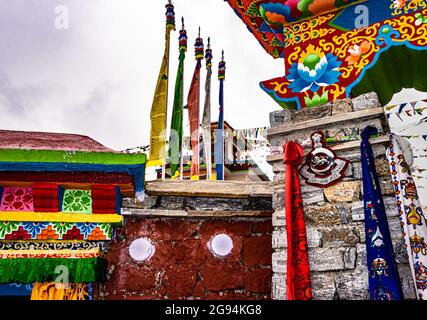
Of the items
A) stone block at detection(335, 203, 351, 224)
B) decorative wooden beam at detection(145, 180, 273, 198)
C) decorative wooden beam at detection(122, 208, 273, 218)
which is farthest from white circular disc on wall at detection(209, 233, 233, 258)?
stone block at detection(335, 203, 351, 224)

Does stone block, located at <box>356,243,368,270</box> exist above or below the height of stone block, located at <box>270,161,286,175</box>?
below

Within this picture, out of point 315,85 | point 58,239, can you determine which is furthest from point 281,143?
point 58,239

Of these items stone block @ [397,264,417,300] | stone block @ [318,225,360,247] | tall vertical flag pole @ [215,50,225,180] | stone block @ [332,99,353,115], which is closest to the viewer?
stone block @ [397,264,417,300]

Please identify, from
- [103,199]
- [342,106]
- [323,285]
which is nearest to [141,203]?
[103,199]

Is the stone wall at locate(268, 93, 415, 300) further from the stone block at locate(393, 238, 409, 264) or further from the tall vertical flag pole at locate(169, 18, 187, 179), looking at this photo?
the tall vertical flag pole at locate(169, 18, 187, 179)

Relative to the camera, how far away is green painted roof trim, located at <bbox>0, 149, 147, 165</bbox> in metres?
3.02

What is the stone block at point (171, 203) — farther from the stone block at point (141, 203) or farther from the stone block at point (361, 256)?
the stone block at point (361, 256)

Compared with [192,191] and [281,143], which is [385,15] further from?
[192,191]

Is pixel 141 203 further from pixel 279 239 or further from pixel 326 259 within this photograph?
pixel 326 259

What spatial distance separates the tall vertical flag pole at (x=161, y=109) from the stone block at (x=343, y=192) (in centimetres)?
554

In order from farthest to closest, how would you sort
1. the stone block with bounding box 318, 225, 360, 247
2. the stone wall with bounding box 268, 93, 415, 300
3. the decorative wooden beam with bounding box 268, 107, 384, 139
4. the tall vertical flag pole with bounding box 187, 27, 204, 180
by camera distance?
1. the tall vertical flag pole with bounding box 187, 27, 204, 180
2. the decorative wooden beam with bounding box 268, 107, 384, 139
3. the stone block with bounding box 318, 225, 360, 247
4. the stone wall with bounding box 268, 93, 415, 300

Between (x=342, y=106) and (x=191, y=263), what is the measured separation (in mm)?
1984

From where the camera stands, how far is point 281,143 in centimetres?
333

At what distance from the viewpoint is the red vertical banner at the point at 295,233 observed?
2660mm
